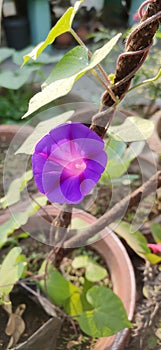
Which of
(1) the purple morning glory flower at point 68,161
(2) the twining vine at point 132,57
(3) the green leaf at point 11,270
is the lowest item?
(3) the green leaf at point 11,270

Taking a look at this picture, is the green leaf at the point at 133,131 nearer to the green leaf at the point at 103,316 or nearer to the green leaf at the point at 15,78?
the green leaf at the point at 103,316

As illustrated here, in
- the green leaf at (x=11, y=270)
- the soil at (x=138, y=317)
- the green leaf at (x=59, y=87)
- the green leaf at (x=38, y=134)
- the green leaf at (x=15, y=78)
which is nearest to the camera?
the green leaf at (x=59, y=87)

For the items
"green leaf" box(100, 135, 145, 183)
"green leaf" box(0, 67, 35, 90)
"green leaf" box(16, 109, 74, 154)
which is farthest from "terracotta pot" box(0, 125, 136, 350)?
"green leaf" box(0, 67, 35, 90)

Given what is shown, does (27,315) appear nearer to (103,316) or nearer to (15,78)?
(103,316)

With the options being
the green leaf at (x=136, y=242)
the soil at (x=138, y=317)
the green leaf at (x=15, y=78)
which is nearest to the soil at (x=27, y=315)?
the soil at (x=138, y=317)

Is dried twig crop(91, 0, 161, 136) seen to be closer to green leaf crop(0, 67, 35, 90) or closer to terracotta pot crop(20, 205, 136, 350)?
terracotta pot crop(20, 205, 136, 350)

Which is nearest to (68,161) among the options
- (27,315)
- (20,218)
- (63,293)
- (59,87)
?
(59,87)

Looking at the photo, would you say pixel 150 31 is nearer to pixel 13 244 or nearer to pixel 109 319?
pixel 109 319
